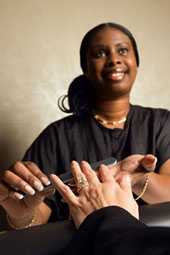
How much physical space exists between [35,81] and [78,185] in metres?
0.89

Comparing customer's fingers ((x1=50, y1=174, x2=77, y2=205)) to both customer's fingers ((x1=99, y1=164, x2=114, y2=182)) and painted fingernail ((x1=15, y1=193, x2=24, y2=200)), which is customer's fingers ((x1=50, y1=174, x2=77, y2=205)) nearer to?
customer's fingers ((x1=99, y1=164, x2=114, y2=182))

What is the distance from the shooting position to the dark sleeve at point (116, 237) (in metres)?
0.45

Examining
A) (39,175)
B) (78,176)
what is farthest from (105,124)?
(78,176)

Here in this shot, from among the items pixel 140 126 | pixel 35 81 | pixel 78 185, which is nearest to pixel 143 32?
pixel 35 81

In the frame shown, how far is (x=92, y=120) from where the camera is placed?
4.18 feet

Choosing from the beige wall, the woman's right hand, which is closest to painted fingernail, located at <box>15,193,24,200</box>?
the woman's right hand

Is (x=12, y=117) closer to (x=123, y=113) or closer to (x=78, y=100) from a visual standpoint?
(x=78, y=100)

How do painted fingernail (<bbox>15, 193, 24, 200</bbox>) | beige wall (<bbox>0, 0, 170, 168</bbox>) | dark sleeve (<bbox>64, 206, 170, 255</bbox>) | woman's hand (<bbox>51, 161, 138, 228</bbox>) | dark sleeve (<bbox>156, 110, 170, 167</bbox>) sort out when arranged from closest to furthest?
1. dark sleeve (<bbox>64, 206, 170, 255</bbox>)
2. woman's hand (<bbox>51, 161, 138, 228</bbox>)
3. painted fingernail (<bbox>15, 193, 24, 200</bbox>)
4. dark sleeve (<bbox>156, 110, 170, 167</bbox>)
5. beige wall (<bbox>0, 0, 170, 168</bbox>)

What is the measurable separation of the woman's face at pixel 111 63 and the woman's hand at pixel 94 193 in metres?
0.54

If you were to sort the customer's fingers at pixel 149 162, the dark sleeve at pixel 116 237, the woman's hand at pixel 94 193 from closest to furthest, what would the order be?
the dark sleeve at pixel 116 237
the woman's hand at pixel 94 193
the customer's fingers at pixel 149 162

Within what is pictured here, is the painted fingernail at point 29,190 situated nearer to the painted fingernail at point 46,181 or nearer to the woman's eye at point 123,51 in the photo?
the painted fingernail at point 46,181

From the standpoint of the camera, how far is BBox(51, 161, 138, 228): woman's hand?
0.69 metres

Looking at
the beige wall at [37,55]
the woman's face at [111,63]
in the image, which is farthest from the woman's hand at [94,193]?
the beige wall at [37,55]

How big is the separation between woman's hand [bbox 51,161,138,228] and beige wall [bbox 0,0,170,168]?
0.84m
